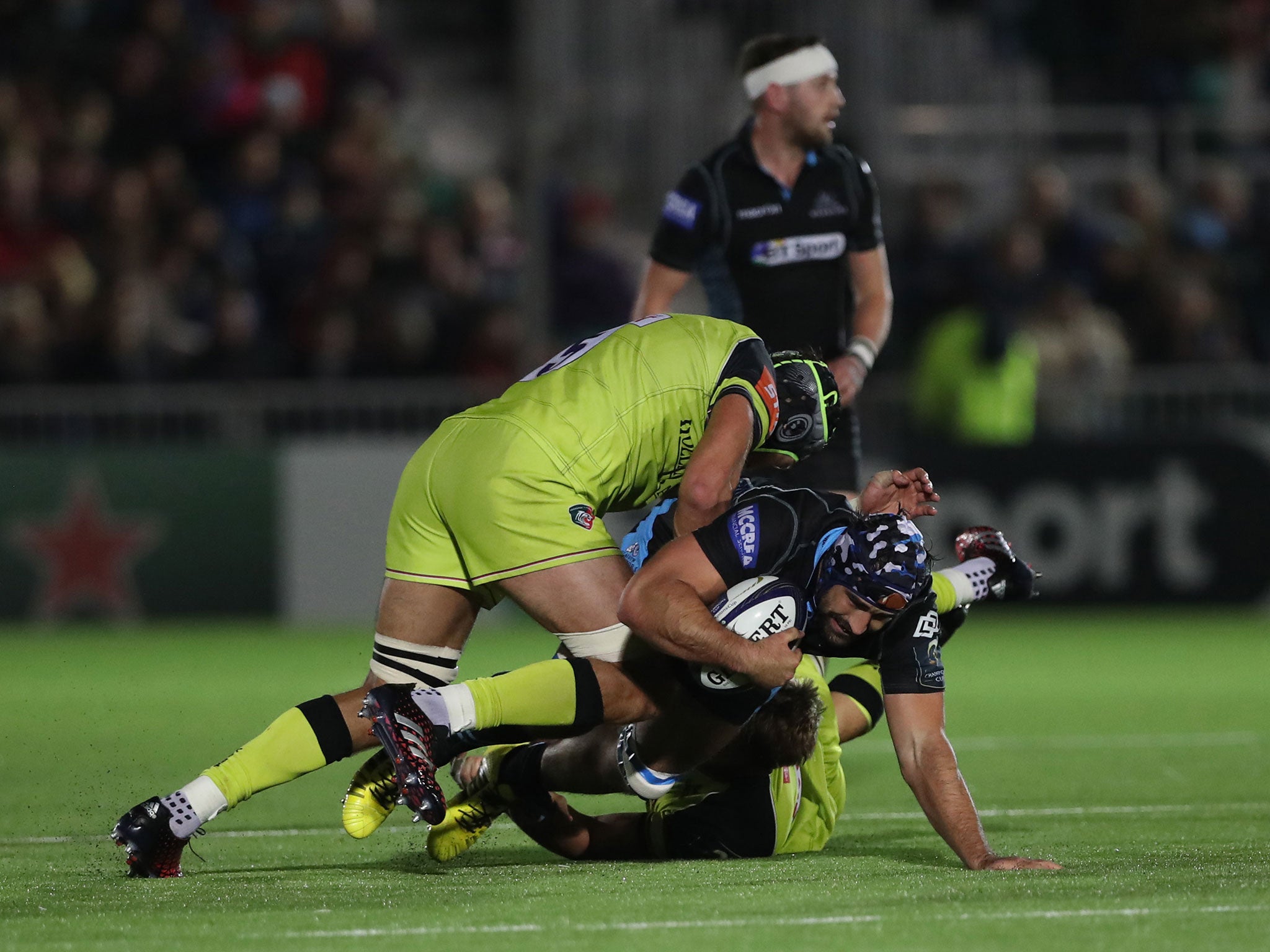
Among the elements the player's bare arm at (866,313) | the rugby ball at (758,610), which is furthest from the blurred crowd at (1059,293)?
the rugby ball at (758,610)

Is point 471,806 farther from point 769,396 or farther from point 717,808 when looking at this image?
point 769,396

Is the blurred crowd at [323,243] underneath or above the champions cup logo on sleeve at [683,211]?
underneath

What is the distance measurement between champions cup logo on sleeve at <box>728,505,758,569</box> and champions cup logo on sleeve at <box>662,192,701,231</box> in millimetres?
2470

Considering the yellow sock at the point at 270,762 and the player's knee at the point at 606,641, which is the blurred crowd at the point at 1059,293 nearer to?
the player's knee at the point at 606,641

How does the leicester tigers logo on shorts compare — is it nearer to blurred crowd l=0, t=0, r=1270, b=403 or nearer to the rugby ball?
the rugby ball

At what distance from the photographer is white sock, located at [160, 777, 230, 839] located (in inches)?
232

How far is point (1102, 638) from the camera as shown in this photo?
559 inches

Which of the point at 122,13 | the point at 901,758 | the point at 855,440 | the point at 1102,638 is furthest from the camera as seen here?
the point at 122,13

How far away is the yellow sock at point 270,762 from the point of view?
6.01 metres

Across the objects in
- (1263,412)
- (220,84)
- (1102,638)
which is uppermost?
(220,84)

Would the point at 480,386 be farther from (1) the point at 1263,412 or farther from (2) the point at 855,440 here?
(2) the point at 855,440

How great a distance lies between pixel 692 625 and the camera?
572cm

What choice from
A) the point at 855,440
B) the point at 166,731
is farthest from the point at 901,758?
the point at 166,731

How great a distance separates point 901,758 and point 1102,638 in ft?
28.3
